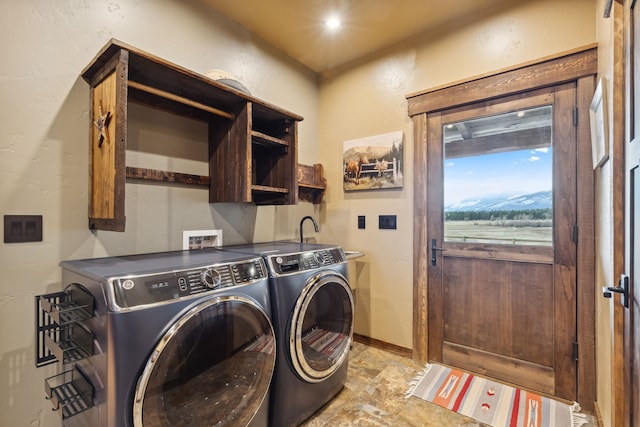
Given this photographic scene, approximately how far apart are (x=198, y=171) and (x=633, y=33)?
216 cm

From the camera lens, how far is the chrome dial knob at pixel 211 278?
3.97 ft

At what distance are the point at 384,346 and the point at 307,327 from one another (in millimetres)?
1237

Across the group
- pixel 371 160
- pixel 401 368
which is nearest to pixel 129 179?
pixel 371 160

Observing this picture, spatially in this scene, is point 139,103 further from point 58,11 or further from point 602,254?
point 602,254

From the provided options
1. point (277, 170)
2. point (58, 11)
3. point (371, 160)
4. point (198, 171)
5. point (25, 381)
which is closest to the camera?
point (25, 381)

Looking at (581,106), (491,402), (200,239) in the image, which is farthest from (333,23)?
(491,402)

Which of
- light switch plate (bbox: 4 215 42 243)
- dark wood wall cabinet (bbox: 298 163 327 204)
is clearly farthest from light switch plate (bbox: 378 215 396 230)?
light switch plate (bbox: 4 215 42 243)

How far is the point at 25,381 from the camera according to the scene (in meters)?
1.33

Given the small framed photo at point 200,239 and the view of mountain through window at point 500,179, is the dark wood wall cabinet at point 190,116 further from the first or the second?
the view of mountain through window at point 500,179

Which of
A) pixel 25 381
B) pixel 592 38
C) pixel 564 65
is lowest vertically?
pixel 25 381

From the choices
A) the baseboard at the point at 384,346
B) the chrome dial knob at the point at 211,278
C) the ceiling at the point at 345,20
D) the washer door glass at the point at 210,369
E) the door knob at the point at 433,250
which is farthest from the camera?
the baseboard at the point at 384,346

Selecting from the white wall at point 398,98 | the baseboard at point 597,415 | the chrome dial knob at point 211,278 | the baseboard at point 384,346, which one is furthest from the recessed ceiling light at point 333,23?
the baseboard at point 597,415

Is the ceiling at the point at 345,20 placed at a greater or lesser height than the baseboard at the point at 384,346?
greater

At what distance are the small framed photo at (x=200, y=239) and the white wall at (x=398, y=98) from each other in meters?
1.17
